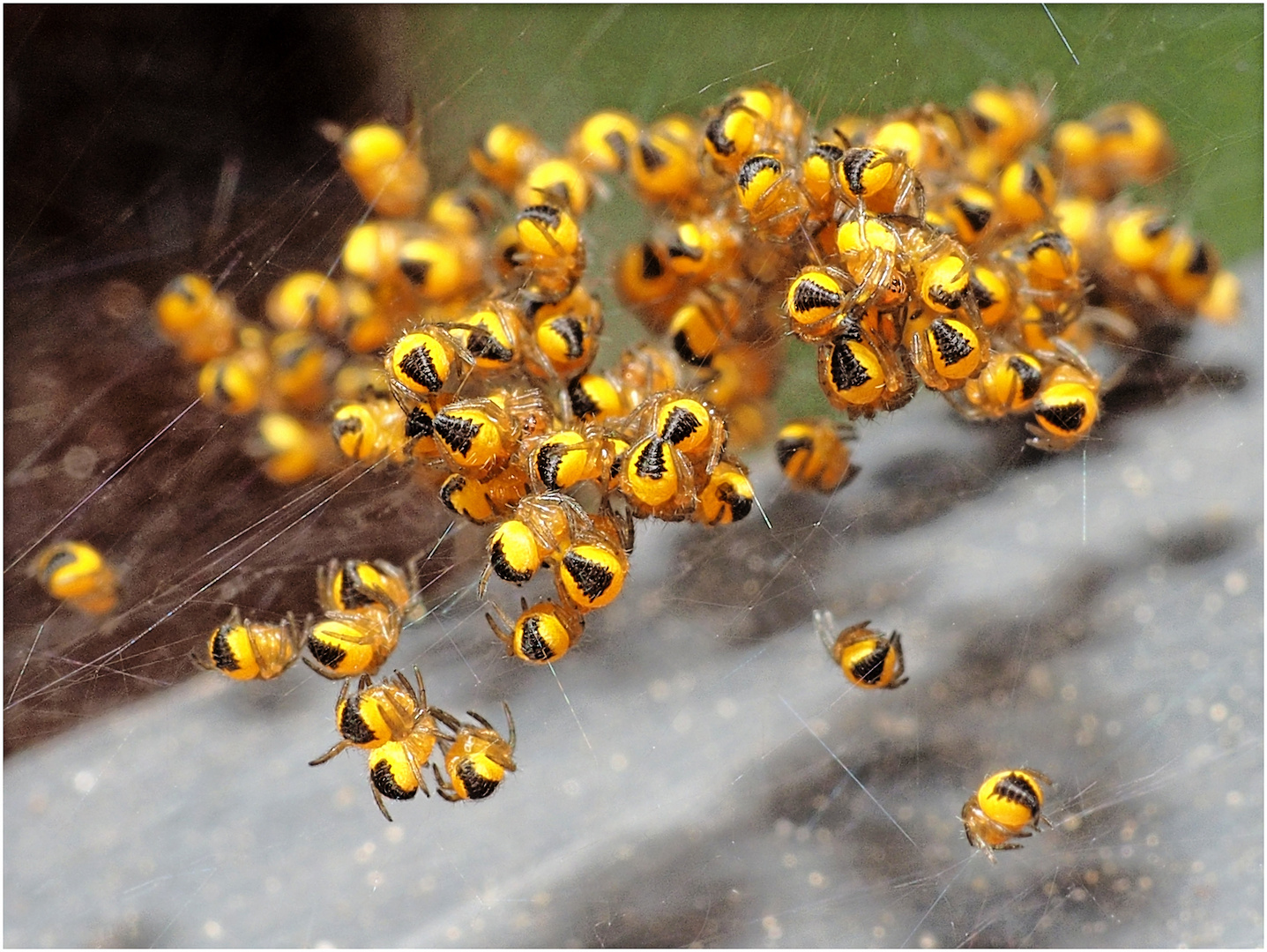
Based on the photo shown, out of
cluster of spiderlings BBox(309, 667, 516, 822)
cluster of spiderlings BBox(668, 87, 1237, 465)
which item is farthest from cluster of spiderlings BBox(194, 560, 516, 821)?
cluster of spiderlings BBox(668, 87, 1237, 465)

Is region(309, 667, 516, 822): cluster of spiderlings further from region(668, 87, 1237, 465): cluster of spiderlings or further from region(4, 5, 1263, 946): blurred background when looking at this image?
region(668, 87, 1237, 465): cluster of spiderlings

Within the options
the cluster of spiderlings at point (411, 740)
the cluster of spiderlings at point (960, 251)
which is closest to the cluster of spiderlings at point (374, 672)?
the cluster of spiderlings at point (411, 740)

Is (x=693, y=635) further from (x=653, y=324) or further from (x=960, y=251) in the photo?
(x=960, y=251)

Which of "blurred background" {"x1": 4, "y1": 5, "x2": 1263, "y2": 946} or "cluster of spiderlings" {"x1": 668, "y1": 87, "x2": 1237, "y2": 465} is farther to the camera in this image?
"blurred background" {"x1": 4, "y1": 5, "x2": 1263, "y2": 946}

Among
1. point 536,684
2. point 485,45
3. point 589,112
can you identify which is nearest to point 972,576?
point 536,684

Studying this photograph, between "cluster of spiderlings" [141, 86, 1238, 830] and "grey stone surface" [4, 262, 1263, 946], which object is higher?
"cluster of spiderlings" [141, 86, 1238, 830]

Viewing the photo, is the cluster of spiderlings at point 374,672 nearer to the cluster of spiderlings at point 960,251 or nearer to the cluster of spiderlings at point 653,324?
the cluster of spiderlings at point 653,324

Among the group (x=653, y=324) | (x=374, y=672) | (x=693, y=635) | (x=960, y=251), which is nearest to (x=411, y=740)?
(x=374, y=672)

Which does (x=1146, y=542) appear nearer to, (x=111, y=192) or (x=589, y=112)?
(x=589, y=112)
